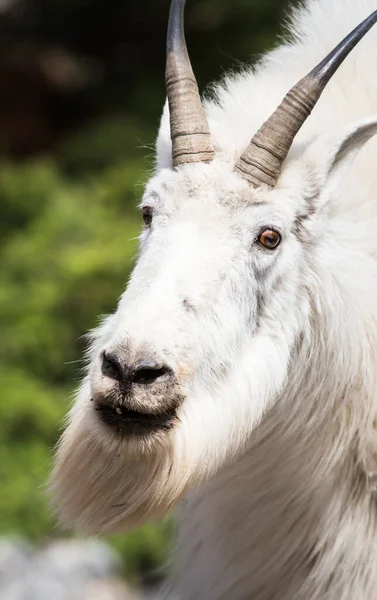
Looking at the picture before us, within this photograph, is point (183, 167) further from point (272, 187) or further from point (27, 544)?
point (27, 544)

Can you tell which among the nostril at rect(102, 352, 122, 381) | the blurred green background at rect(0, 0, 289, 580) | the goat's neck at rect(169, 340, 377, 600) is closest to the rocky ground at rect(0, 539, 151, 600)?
the blurred green background at rect(0, 0, 289, 580)

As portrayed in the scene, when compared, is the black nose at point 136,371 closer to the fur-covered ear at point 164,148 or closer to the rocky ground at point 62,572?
the fur-covered ear at point 164,148

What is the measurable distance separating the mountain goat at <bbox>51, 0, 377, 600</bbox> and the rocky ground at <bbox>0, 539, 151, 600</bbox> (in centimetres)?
238

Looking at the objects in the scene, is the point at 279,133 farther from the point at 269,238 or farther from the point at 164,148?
the point at 164,148

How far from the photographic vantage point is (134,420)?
10.2 ft

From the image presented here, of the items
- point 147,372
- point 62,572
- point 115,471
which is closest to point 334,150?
point 147,372

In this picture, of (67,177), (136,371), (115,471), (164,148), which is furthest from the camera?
(67,177)

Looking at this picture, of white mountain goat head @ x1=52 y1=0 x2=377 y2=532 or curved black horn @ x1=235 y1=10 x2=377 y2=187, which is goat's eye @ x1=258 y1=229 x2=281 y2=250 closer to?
white mountain goat head @ x1=52 y1=0 x2=377 y2=532

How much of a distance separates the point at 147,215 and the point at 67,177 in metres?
6.13

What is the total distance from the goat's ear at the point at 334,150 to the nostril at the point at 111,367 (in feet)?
3.18

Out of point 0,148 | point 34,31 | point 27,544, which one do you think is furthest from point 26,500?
point 34,31

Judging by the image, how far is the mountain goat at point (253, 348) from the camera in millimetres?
3164

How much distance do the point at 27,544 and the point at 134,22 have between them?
6380mm

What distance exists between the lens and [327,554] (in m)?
3.79
